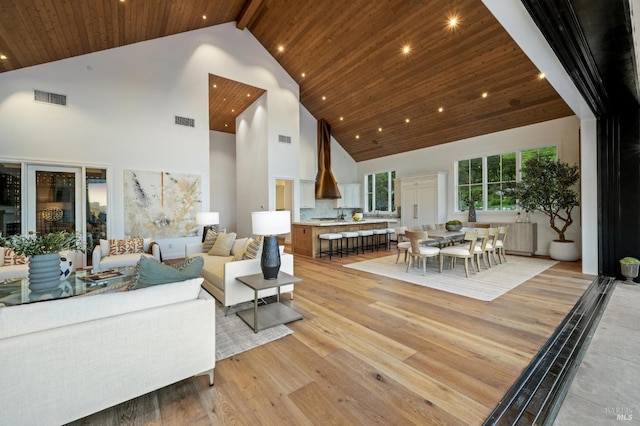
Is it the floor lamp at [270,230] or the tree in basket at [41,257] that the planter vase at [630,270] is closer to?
the floor lamp at [270,230]

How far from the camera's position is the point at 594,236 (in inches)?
182

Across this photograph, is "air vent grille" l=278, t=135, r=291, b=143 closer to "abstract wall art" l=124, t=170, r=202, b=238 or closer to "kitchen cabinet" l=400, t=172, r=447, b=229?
"abstract wall art" l=124, t=170, r=202, b=238

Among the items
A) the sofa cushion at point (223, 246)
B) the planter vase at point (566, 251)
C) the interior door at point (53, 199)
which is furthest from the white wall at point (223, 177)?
the planter vase at point (566, 251)

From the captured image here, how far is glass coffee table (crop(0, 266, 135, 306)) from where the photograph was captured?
85.8 inches

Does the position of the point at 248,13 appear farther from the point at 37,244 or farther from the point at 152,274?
the point at 152,274

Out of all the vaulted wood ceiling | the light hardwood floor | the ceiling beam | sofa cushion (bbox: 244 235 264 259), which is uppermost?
the ceiling beam

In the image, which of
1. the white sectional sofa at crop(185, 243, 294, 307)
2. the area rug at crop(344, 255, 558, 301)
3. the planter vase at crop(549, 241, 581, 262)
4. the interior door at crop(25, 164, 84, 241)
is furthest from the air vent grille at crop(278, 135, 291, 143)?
the planter vase at crop(549, 241, 581, 262)

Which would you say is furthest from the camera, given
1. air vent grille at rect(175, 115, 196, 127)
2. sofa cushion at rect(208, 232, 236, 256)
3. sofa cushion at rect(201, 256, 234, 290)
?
air vent grille at rect(175, 115, 196, 127)

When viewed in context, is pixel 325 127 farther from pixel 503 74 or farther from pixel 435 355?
pixel 435 355

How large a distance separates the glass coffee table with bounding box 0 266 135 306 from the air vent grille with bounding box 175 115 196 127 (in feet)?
15.1

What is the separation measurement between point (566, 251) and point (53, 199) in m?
10.6

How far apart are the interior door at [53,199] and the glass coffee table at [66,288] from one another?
10.8 feet

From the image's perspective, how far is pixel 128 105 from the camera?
5.98 m

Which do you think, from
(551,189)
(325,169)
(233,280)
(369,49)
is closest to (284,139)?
(325,169)
